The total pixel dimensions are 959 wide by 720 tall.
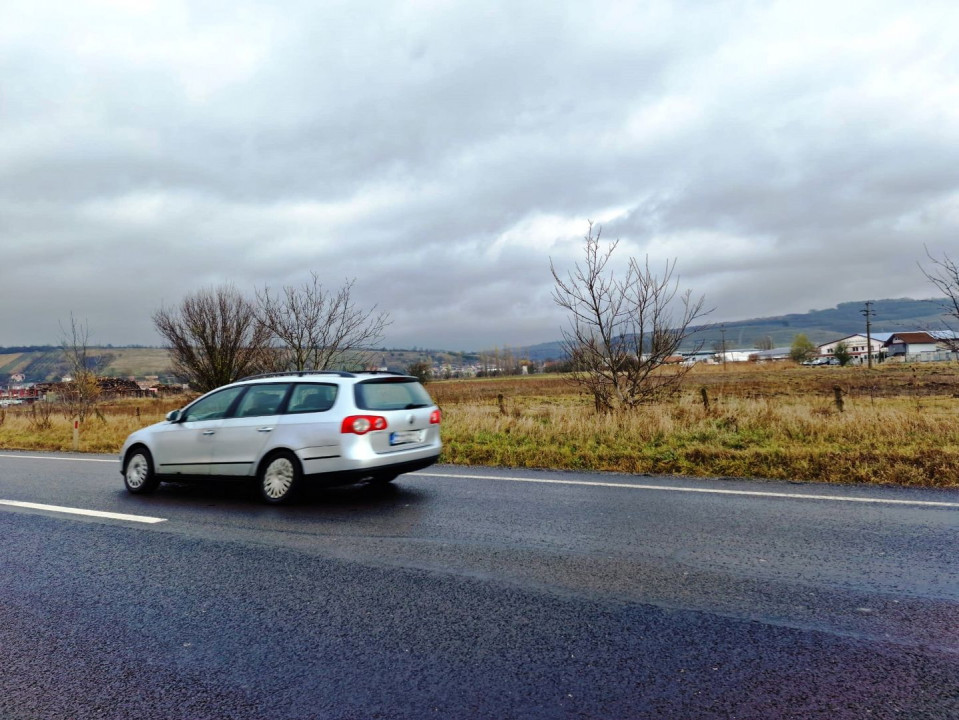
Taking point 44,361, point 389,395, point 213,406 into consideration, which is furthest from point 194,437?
point 44,361

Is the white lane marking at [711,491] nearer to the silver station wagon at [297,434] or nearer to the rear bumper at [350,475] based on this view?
the silver station wagon at [297,434]

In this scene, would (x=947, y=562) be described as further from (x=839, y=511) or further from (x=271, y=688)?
(x=271, y=688)

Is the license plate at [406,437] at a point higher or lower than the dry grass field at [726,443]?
higher

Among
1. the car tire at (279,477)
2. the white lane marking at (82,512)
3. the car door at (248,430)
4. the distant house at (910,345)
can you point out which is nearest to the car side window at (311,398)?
the car door at (248,430)

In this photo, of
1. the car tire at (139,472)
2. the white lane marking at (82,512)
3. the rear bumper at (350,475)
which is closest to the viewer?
the white lane marking at (82,512)

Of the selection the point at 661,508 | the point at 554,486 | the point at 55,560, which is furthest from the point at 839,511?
the point at 55,560

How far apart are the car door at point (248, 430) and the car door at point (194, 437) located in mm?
141

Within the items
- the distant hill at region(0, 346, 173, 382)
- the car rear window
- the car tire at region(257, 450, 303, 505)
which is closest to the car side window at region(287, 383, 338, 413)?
the car rear window

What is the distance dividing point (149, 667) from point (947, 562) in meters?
5.25

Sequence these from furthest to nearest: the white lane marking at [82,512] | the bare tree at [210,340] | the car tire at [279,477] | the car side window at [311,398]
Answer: the bare tree at [210,340] → the car side window at [311,398] → the car tire at [279,477] → the white lane marking at [82,512]

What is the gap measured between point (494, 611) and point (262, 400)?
505 centimetres

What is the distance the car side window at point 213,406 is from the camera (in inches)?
322

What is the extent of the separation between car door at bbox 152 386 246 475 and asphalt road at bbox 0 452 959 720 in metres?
1.15

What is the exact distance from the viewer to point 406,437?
25.1 ft
